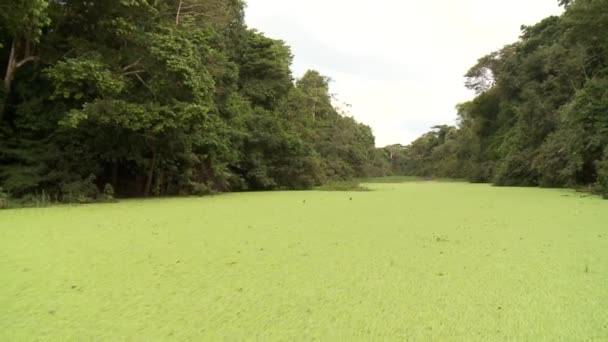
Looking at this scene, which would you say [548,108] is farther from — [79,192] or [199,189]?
[79,192]

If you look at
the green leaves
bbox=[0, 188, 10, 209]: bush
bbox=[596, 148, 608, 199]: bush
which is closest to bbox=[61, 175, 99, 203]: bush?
bbox=[0, 188, 10, 209]: bush

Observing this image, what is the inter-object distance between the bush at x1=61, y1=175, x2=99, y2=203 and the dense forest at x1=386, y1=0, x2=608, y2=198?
6588 millimetres

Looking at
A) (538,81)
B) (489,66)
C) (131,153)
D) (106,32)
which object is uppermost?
(489,66)

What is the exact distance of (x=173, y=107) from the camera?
5.72 meters

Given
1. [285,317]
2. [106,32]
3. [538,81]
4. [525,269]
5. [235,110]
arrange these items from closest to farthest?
[285,317] → [525,269] → [106,32] → [235,110] → [538,81]

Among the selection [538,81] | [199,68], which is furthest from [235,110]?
[538,81]

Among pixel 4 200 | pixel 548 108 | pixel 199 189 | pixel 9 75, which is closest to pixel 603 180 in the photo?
pixel 548 108

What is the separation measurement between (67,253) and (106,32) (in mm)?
4779

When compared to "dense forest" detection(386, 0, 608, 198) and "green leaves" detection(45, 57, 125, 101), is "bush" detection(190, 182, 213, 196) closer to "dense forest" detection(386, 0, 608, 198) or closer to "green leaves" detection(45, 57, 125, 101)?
"green leaves" detection(45, 57, 125, 101)

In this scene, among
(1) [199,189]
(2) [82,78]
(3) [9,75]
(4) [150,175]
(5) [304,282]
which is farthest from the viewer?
(1) [199,189]

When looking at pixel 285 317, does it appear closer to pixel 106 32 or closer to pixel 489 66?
pixel 106 32

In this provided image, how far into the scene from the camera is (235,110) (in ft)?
28.9

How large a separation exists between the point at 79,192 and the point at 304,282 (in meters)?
4.58

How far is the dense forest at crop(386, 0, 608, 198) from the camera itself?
7301mm
